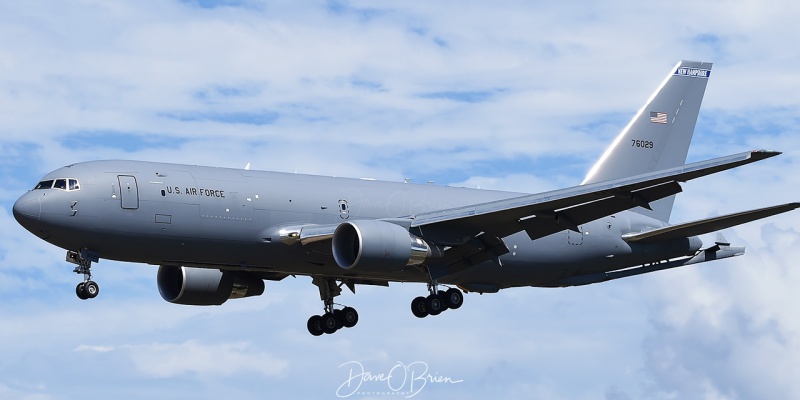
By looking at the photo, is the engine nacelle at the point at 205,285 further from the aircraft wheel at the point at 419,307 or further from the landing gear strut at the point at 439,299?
the landing gear strut at the point at 439,299

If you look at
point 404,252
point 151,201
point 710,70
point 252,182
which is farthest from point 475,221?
point 710,70

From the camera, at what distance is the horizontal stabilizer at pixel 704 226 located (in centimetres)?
4630

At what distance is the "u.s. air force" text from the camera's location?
45.3 m

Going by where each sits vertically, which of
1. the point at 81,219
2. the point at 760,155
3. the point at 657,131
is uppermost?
the point at 657,131

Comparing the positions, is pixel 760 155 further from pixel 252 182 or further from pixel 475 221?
pixel 252 182

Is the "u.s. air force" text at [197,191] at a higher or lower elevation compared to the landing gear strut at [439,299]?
higher

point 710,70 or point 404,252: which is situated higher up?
point 710,70

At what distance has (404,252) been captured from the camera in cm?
4572

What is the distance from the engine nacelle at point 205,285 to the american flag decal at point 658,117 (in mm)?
17359

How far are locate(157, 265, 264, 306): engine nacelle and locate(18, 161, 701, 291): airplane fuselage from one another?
13.7 feet

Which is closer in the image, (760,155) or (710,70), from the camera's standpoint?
(760,155)

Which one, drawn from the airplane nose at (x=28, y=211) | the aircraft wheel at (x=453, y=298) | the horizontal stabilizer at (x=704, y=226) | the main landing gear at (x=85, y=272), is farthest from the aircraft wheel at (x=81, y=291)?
the horizontal stabilizer at (x=704, y=226)

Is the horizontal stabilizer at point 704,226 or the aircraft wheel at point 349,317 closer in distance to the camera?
the horizontal stabilizer at point 704,226

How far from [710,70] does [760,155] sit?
21980mm
